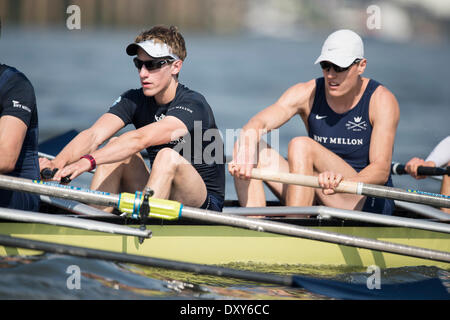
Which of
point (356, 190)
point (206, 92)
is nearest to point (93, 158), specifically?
point (356, 190)

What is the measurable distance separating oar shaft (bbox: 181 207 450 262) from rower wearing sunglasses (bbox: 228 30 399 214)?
878mm

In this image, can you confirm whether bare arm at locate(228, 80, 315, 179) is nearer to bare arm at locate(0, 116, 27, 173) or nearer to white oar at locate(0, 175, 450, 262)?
white oar at locate(0, 175, 450, 262)

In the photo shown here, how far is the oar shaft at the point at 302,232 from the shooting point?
4715 millimetres

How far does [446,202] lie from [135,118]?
2.75m

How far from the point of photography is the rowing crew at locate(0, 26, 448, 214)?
16.7 feet

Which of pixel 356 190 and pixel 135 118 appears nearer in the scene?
pixel 356 190

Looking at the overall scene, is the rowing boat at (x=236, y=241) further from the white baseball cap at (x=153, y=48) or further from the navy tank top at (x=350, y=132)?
the white baseball cap at (x=153, y=48)

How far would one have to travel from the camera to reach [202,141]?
559 centimetres

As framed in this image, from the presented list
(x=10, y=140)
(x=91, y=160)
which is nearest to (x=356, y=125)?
(x=91, y=160)

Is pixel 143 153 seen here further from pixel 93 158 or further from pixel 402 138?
pixel 402 138

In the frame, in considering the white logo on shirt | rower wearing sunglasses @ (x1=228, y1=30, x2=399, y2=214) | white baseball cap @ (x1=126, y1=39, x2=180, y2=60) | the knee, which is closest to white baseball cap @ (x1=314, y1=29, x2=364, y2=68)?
rower wearing sunglasses @ (x1=228, y1=30, x2=399, y2=214)

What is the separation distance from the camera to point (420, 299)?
5125 mm

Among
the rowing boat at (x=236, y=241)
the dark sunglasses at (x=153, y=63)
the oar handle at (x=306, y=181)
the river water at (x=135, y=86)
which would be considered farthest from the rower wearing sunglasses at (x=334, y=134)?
the dark sunglasses at (x=153, y=63)

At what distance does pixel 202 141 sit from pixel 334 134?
1.34m
